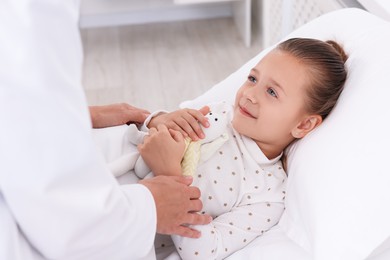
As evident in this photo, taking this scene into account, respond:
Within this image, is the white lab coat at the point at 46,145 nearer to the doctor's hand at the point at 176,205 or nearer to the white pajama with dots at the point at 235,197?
the doctor's hand at the point at 176,205

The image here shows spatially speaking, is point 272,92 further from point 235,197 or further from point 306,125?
point 235,197

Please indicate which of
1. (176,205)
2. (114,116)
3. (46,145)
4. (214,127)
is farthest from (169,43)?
(46,145)

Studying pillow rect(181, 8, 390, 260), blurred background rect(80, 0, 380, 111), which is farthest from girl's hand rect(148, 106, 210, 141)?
blurred background rect(80, 0, 380, 111)

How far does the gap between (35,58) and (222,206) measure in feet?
1.87

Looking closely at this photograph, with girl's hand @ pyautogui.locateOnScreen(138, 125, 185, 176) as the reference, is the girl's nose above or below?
above

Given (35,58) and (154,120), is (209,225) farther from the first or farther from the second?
(35,58)

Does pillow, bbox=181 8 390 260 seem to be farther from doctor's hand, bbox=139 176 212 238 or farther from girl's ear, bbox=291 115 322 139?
doctor's hand, bbox=139 176 212 238

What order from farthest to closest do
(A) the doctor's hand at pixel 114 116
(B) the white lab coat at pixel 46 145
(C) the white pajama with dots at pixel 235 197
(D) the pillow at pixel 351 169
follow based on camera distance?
(A) the doctor's hand at pixel 114 116
(C) the white pajama with dots at pixel 235 197
(D) the pillow at pixel 351 169
(B) the white lab coat at pixel 46 145

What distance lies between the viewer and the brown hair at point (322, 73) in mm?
1052

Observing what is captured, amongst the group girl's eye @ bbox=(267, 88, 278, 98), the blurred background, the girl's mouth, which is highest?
girl's eye @ bbox=(267, 88, 278, 98)

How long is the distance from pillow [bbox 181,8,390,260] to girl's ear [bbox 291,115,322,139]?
0.02 m

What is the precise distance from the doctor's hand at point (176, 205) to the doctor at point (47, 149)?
149 millimetres

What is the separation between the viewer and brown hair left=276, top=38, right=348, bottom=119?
1.05 metres

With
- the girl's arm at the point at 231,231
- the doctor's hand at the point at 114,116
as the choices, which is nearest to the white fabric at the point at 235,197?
the girl's arm at the point at 231,231
